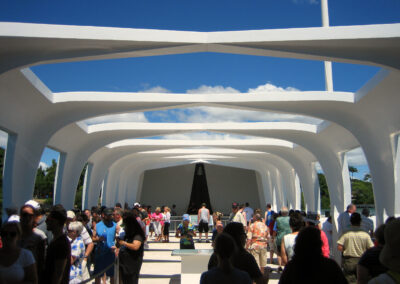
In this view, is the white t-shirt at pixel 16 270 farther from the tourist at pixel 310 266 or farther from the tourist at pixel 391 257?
the tourist at pixel 391 257

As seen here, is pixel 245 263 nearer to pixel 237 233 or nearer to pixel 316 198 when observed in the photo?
pixel 237 233

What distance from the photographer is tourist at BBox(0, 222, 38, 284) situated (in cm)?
296

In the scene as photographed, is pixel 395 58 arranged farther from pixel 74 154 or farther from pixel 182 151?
pixel 182 151

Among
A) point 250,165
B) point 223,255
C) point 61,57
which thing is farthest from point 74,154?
point 250,165

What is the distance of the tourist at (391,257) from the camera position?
7.56 ft

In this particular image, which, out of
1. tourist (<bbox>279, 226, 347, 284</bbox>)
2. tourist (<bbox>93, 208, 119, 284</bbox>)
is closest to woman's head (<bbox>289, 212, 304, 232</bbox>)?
tourist (<bbox>279, 226, 347, 284</bbox>)

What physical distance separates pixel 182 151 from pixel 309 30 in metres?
16.3

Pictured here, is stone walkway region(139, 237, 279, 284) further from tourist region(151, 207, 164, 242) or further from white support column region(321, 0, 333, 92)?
white support column region(321, 0, 333, 92)

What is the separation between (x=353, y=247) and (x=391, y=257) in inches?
105

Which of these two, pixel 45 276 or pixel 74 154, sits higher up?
pixel 74 154

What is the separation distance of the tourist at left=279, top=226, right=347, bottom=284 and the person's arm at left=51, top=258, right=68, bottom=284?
184 centimetres

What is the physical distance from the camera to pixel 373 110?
933cm

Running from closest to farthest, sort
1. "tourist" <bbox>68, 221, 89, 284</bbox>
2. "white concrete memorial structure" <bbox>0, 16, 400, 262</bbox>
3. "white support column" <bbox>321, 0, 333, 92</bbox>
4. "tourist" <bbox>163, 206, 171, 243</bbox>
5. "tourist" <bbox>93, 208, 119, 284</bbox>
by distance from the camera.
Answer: "tourist" <bbox>68, 221, 89, 284</bbox>, "tourist" <bbox>93, 208, 119, 284</bbox>, "white concrete memorial structure" <bbox>0, 16, 400, 262</bbox>, "white support column" <bbox>321, 0, 333, 92</bbox>, "tourist" <bbox>163, 206, 171, 243</bbox>

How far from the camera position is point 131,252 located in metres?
4.73
